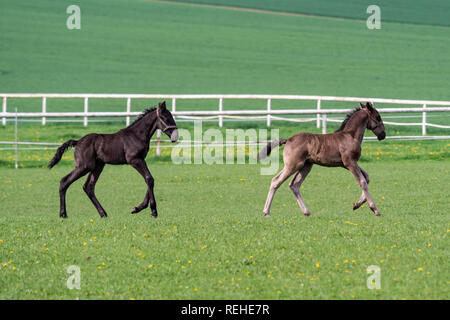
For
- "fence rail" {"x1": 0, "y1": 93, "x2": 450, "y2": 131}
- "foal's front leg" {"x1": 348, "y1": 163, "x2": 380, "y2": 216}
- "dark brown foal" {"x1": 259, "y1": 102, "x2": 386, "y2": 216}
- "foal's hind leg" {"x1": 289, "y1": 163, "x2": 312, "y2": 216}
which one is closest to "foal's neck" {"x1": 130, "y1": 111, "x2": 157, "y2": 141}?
"dark brown foal" {"x1": 259, "y1": 102, "x2": 386, "y2": 216}

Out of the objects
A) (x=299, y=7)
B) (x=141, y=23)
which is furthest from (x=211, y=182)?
(x=299, y=7)

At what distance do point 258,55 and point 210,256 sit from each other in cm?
4429

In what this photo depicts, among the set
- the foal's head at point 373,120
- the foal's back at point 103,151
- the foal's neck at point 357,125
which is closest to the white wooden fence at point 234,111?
the foal's head at point 373,120

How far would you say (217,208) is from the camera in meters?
14.5

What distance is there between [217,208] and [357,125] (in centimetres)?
354

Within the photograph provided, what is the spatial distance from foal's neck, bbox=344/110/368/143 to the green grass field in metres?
1.27

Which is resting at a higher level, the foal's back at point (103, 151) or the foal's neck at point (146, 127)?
the foal's neck at point (146, 127)

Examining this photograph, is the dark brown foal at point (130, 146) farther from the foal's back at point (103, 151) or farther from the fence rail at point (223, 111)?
the fence rail at point (223, 111)

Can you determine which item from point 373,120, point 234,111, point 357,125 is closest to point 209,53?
point 234,111

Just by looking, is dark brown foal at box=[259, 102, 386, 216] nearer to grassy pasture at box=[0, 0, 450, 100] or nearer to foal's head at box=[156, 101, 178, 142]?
foal's head at box=[156, 101, 178, 142]

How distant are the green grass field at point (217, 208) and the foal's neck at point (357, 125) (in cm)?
127

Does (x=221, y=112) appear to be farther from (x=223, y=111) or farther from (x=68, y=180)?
(x=68, y=180)

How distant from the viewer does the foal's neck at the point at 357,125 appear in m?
12.1

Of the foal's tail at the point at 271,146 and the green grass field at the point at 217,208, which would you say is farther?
the foal's tail at the point at 271,146
